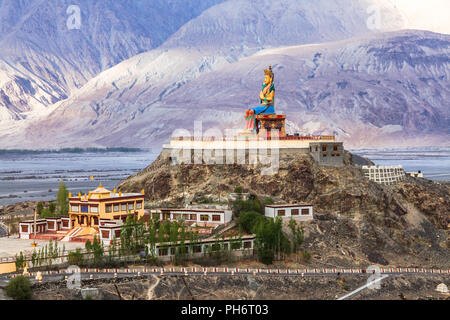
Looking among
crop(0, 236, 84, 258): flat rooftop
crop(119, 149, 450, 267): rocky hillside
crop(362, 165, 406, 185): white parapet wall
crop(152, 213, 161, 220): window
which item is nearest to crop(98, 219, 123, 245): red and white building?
crop(0, 236, 84, 258): flat rooftop

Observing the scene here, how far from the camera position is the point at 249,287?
5972 centimetres

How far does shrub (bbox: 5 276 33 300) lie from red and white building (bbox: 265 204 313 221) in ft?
89.1

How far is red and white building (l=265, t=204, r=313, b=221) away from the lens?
7494 cm

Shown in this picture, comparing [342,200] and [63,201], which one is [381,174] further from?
[63,201]

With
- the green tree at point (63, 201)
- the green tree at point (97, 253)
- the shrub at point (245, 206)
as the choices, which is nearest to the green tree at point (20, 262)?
the green tree at point (97, 253)

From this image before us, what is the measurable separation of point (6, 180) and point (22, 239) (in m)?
123

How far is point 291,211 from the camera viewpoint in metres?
75.5

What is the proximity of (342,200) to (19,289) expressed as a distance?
1432 inches

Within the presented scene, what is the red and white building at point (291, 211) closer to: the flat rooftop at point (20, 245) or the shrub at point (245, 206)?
the shrub at point (245, 206)

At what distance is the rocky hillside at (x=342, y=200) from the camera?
2906 inches
